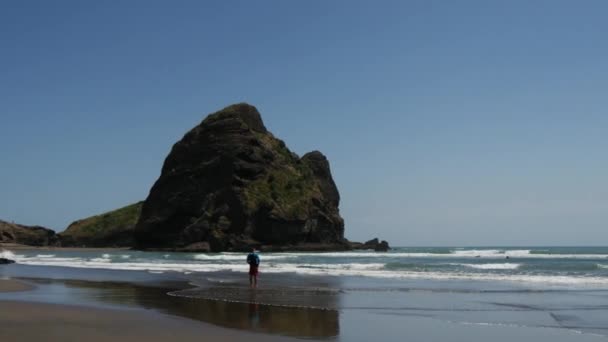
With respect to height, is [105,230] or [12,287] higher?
[105,230]

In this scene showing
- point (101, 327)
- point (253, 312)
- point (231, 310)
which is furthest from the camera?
point (231, 310)

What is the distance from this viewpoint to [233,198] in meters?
94.1

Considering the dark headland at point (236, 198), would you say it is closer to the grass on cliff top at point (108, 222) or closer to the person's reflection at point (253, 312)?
the grass on cliff top at point (108, 222)

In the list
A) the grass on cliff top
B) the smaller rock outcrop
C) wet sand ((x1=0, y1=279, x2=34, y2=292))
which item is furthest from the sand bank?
the grass on cliff top

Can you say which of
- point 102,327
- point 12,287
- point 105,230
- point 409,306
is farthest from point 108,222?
point 102,327

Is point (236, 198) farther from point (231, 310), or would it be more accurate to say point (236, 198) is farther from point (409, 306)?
point (231, 310)

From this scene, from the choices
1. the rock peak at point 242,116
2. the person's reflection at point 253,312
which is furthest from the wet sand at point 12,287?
the rock peak at point 242,116

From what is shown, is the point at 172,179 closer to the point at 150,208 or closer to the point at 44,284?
the point at 150,208

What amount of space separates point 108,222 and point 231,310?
13628cm

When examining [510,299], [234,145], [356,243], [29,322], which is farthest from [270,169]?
[29,322]

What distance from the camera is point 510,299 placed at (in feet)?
65.2

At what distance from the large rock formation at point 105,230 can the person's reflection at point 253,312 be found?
119 metres

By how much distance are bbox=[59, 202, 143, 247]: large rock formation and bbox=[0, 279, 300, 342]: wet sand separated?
122691 mm

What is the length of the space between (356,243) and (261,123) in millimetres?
29619
